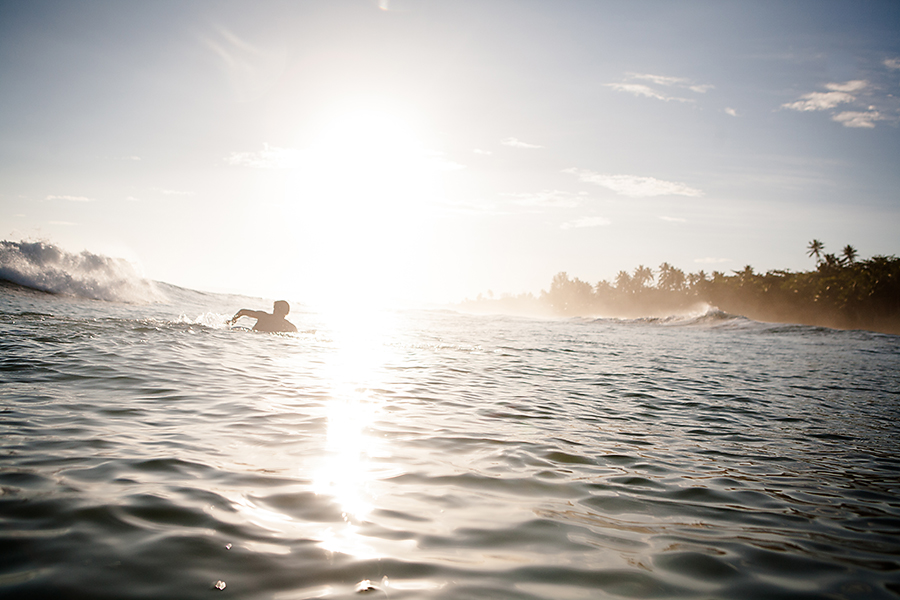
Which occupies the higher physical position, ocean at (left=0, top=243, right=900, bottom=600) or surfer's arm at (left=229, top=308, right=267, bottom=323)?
surfer's arm at (left=229, top=308, right=267, bottom=323)

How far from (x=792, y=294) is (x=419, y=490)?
91.5 meters

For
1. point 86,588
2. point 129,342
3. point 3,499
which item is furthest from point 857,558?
point 129,342

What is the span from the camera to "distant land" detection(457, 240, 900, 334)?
61250 mm

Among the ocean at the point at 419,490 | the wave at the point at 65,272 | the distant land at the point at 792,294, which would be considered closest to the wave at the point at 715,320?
the distant land at the point at 792,294

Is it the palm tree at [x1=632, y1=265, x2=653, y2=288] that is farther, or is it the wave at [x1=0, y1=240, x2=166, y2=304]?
the palm tree at [x1=632, y1=265, x2=653, y2=288]

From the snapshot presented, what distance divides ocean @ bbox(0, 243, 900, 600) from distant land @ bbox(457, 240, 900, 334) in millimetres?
74384

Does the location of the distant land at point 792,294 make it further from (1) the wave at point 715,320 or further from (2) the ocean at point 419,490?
(2) the ocean at point 419,490

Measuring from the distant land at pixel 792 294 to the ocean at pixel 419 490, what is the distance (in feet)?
244

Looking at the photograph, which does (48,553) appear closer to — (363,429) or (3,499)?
(3,499)

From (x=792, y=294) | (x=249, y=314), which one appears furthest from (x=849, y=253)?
(x=249, y=314)

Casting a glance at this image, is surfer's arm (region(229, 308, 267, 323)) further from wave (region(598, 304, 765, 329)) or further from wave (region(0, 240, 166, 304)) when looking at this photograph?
wave (region(598, 304, 765, 329))

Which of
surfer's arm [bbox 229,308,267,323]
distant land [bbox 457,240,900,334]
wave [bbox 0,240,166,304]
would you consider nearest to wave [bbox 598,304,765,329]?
distant land [bbox 457,240,900,334]

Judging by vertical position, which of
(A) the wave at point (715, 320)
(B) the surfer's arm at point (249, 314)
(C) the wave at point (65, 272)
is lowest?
(A) the wave at point (715, 320)

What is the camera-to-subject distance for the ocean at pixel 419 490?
87.7 inches
